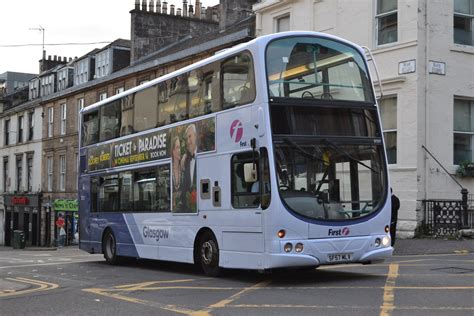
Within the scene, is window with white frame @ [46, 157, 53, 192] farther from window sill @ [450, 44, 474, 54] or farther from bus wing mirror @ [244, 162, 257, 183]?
bus wing mirror @ [244, 162, 257, 183]

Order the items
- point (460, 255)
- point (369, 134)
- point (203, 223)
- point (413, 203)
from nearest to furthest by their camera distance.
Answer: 1. point (369, 134)
2. point (203, 223)
3. point (460, 255)
4. point (413, 203)

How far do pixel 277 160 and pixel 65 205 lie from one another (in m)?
32.5

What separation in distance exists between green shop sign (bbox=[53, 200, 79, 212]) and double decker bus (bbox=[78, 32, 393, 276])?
27.4m

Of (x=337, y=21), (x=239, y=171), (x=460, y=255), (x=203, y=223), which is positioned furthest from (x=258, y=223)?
(x=337, y=21)

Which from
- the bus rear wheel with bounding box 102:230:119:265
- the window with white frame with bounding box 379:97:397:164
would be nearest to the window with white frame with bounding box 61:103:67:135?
the bus rear wheel with bounding box 102:230:119:265

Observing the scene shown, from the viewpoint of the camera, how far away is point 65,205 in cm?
4078

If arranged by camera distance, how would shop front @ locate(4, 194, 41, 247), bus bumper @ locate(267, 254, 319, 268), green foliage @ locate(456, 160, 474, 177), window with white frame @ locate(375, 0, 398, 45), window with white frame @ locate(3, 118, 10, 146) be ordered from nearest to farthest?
1. bus bumper @ locate(267, 254, 319, 268)
2. green foliage @ locate(456, 160, 474, 177)
3. window with white frame @ locate(375, 0, 398, 45)
4. shop front @ locate(4, 194, 41, 247)
5. window with white frame @ locate(3, 118, 10, 146)

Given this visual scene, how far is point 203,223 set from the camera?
12352 millimetres

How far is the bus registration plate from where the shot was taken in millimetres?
10594

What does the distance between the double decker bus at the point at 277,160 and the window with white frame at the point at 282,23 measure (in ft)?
40.0

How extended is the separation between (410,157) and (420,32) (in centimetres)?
380

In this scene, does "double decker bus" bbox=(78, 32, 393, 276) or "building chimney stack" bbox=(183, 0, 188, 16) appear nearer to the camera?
"double decker bus" bbox=(78, 32, 393, 276)

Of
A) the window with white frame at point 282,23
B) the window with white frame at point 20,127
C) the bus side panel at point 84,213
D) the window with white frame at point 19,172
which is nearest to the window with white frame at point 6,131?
the window with white frame at point 20,127

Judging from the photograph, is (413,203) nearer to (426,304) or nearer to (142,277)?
(142,277)
